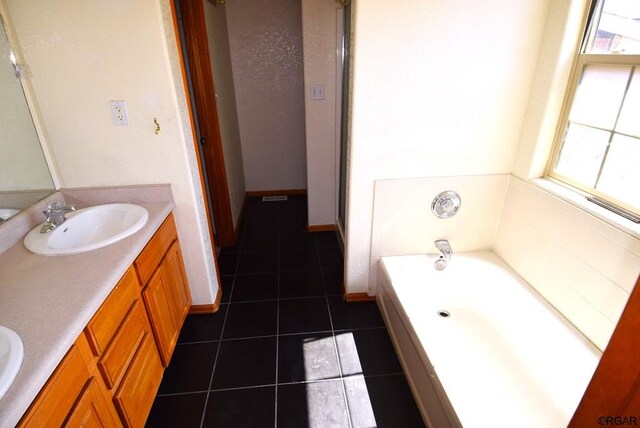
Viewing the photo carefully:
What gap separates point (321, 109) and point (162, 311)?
1970 millimetres

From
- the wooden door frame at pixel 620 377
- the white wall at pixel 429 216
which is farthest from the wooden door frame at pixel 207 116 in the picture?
the wooden door frame at pixel 620 377

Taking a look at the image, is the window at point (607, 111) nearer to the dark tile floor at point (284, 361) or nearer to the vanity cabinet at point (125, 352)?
the dark tile floor at point (284, 361)

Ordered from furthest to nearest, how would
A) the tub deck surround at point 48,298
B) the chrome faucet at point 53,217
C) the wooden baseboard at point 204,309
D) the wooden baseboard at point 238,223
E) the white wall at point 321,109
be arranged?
the wooden baseboard at point 238,223 < the white wall at point 321,109 < the wooden baseboard at point 204,309 < the chrome faucet at point 53,217 < the tub deck surround at point 48,298

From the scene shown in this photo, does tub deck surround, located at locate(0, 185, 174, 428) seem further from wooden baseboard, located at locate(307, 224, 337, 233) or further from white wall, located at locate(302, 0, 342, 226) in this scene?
wooden baseboard, located at locate(307, 224, 337, 233)

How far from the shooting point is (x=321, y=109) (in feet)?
9.55

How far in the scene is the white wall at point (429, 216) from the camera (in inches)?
Answer: 81.0

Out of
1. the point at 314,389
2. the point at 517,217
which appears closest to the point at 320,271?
the point at 314,389

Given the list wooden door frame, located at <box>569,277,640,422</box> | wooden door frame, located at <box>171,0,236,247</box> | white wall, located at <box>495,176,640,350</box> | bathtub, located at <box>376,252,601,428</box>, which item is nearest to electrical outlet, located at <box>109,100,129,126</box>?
wooden door frame, located at <box>171,0,236,247</box>

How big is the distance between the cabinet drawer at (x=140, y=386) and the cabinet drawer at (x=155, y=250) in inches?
11.6

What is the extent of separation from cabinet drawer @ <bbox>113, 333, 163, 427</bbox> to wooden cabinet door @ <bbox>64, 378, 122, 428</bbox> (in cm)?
6

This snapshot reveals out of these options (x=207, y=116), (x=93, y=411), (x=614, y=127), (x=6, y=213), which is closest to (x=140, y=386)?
(x=93, y=411)

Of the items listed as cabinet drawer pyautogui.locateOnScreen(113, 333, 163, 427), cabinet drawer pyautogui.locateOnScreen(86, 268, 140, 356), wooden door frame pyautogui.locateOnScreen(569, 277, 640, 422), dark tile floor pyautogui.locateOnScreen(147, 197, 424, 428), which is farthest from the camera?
dark tile floor pyautogui.locateOnScreen(147, 197, 424, 428)

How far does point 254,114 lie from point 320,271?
2111mm

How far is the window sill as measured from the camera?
4.41 ft
